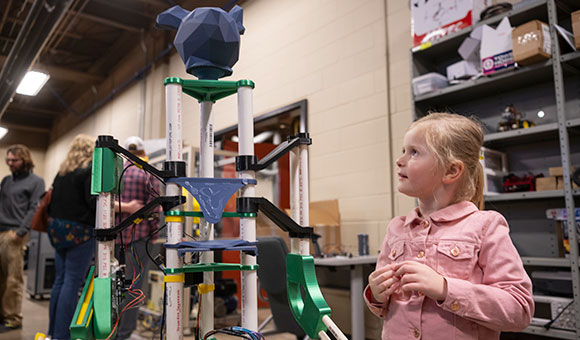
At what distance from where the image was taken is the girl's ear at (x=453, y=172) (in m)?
1.00

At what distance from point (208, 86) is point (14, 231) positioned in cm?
359

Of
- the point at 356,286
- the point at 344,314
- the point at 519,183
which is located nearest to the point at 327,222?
the point at 344,314

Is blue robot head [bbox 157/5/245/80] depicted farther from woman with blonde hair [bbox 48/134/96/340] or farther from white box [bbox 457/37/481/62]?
woman with blonde hair [bbox 48/134/96/340]

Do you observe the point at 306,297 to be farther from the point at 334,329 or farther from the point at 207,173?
the point at 207,173

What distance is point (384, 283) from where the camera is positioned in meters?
0.96

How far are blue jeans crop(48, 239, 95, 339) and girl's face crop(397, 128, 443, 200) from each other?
8.04 ft

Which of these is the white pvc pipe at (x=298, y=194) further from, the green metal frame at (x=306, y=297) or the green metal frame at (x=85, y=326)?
the green metal frame at (x=85, y=326)

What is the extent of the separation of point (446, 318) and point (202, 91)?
79 cm

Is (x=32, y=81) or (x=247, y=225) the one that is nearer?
(x=247, y=225)

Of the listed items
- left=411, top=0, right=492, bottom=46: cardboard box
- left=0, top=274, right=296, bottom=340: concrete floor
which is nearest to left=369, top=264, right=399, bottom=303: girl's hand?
left=0, top=274, right=296, bottom=340: concrete floor

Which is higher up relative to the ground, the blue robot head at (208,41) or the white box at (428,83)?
the white box at (428,83)

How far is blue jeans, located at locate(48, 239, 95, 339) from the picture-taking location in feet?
8.95

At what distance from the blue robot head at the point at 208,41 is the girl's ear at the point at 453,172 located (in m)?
0.61

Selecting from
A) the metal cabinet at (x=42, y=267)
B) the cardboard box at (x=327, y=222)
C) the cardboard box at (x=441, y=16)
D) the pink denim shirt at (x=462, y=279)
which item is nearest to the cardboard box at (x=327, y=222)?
the cardboard box at (x=327, y=222)
